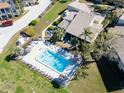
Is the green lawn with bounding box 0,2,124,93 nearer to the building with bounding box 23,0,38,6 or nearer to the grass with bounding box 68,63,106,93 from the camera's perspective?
the grass with bounding box 68,63,106,93

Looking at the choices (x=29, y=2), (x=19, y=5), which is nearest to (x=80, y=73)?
(x=19, y=5)

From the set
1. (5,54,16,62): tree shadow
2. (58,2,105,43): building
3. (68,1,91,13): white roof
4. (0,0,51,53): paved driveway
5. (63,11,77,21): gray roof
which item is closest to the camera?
(5,54,16,62): tree shadow

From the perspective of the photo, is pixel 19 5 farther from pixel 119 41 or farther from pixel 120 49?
pixel 120 49

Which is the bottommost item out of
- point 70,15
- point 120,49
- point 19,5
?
point 120,49

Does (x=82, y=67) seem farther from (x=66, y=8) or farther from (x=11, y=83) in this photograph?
(x=66, y=8)

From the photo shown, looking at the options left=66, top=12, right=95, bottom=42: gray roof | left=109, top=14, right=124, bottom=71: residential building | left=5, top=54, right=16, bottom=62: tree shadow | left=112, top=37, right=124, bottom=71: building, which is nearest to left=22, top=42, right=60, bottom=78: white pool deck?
left=5, top=54, right=16, bottom=62: tree shadow

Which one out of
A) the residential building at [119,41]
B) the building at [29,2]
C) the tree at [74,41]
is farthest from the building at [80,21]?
the building at [29,2]

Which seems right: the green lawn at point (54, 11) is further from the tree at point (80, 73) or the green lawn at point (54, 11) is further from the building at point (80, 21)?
the tree at point (80, 73)

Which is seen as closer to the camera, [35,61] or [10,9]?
[35,61]
